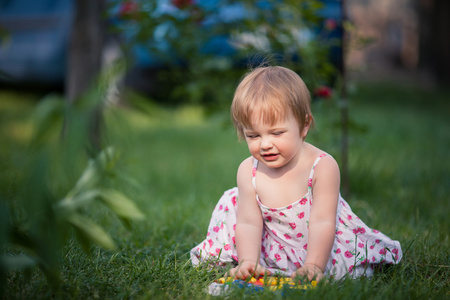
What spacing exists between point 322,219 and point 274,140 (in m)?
0.32

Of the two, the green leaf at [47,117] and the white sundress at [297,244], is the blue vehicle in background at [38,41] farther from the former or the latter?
the green leaf at [47,117]

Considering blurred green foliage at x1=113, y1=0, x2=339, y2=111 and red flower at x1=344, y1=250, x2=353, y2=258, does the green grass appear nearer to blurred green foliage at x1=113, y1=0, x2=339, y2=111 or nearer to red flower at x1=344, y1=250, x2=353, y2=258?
red flower at x1=344, y1=250, x2=353, y2=258

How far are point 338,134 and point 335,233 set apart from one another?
1.70 m

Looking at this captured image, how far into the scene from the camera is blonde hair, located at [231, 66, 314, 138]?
5.81 ft

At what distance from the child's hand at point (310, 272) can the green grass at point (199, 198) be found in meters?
0.08

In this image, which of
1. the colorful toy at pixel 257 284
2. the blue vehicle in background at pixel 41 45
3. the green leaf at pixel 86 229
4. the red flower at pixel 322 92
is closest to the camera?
the green leaf at pixel 86 229

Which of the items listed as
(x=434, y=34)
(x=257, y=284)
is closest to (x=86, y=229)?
(x=257, y=284)

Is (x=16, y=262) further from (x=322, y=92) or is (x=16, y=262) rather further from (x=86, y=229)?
(x=322, y=92)

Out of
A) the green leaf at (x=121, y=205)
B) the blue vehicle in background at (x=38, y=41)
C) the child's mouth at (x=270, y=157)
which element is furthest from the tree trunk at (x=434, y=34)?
the green leaf at (x=121, y=205)

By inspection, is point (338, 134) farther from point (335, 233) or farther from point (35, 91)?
point (35, 91)

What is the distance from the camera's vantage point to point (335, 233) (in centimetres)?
190

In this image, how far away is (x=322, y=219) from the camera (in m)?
1.79

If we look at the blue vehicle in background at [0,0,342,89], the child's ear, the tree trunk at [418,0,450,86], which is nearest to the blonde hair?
the child's ear

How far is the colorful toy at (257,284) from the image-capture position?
165cm
